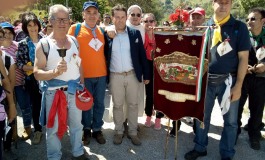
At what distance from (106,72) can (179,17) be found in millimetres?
1535

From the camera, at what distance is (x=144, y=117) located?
18.6ft

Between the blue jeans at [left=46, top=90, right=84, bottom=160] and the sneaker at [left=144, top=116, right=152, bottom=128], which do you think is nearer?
the blue jeans at [left=46, top=90, right=84, bottom=160]

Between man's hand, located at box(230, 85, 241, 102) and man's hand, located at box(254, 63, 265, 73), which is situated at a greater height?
man's hand, located at box(254, 63, 265, 73)

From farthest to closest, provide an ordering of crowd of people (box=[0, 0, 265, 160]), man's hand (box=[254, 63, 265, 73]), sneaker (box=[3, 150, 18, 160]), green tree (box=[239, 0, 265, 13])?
green tree (box=[239, 0, 265, 13])
man's hand (box=[254, 63, 265, 73])
sneaker (box=[3, 150, 18, 160])
crowd of people (box=[0, 0, 265, 160])

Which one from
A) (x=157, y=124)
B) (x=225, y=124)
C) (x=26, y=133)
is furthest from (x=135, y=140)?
(x=26, y=133)

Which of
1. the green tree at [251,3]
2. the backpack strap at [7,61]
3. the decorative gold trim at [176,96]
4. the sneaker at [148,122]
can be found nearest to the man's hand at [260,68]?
the decorative gold trim at [176,96]

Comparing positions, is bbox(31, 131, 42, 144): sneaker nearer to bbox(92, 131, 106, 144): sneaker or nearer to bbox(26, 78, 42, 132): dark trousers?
bbox(26, 78, 42, 132): dark trousers

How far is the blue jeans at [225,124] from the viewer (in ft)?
12.4

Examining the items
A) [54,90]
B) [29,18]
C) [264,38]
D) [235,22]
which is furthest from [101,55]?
[264,38]

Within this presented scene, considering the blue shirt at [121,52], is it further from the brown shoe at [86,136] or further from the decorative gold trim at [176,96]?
the brown shoe at [86,136]

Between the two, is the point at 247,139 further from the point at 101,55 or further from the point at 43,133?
the point at 43,133

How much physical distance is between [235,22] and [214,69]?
70 centimetres

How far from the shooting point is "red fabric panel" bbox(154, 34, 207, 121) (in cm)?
360

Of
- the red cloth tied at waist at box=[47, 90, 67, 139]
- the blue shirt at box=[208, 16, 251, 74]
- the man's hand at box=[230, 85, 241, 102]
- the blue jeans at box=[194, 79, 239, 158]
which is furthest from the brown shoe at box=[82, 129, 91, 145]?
the man's hand at box=[230, 85, 241, 102]
